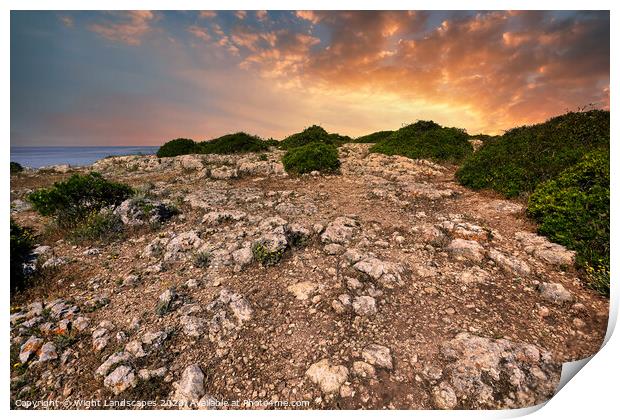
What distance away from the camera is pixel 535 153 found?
8820 millimetres

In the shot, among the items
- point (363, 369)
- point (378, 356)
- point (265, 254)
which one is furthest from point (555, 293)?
point (265, 254)

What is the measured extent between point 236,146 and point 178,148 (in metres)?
3.98

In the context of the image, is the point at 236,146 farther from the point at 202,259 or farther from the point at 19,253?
the point at 202,259

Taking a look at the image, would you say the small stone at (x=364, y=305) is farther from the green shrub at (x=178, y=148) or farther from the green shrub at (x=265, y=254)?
the green shrub at (x=178, y=148)

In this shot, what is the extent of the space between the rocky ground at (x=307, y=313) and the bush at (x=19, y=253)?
0.79 ft

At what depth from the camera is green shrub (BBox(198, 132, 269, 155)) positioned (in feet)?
57.1

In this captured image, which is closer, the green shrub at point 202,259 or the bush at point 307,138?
the green shrub at point 202,259

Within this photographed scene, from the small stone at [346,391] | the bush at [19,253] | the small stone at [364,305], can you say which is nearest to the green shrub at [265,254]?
the small stone at [364,305]

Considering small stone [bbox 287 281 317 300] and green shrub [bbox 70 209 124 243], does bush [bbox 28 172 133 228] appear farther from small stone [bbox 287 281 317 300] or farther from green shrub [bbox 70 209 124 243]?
small stone [bbox 287 281 317 300]

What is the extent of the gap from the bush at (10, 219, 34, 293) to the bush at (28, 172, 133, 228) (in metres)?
0.67

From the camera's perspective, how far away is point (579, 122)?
9.03m

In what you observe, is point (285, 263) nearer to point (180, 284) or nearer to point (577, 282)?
point (180, 284)

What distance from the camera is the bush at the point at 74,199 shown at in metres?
6.89
